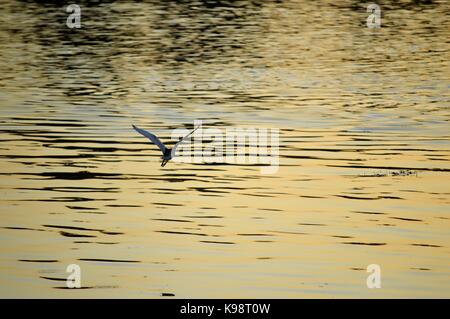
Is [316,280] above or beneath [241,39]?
beneath

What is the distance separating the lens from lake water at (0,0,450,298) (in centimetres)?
1789

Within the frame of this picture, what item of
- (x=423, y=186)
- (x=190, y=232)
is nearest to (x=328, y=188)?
(x=423, y=186)

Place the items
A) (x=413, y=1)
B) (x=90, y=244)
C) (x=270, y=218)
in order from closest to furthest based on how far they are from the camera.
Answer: (x=90, y=244) < (x=270, y=218) < (x=413, y=1)

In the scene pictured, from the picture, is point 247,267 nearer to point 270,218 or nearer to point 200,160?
point 270,218

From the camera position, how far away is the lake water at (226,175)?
17891 mm

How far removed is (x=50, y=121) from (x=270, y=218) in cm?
1151

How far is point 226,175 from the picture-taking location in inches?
973

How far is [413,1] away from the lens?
2859 inches

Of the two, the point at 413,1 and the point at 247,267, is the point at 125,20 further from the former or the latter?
the point at 247,267

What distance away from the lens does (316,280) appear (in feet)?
57.2

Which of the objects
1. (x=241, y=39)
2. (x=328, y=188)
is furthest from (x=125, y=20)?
(x=328, y=188)

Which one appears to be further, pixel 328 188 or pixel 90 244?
Answer: pixel 328 188
